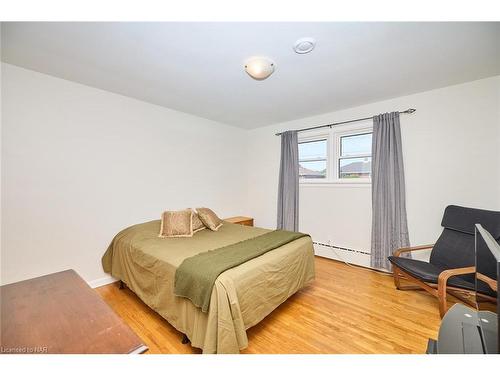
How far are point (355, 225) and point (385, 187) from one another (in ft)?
2.37

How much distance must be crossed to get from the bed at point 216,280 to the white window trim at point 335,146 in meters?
1.36

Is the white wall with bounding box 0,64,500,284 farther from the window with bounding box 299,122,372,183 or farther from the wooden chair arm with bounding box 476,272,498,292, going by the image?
the wooden chair arm with bounding box 476,272,498,292

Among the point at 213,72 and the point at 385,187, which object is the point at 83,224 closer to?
the point at 213,72

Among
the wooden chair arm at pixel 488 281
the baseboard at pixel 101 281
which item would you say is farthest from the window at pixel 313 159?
the baseboard at pixel 101 281

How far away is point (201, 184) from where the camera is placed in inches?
142

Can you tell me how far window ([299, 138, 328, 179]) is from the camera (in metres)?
3.51

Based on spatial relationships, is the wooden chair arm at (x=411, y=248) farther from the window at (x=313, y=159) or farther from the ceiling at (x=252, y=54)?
the ceiling at (x=252, y=54)

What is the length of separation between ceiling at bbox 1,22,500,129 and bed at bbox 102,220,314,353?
1805mm

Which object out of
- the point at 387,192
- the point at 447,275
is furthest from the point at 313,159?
the point at 447,275

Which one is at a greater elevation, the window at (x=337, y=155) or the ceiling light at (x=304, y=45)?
the ceiling light at (x=304, y=45)

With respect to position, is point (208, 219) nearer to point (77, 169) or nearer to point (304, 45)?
point (77, 169)

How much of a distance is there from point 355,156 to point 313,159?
27.5 inches

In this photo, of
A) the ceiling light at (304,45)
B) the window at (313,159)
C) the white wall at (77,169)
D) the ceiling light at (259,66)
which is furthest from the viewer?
the window at (313,159)

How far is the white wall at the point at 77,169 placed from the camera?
1977mm
